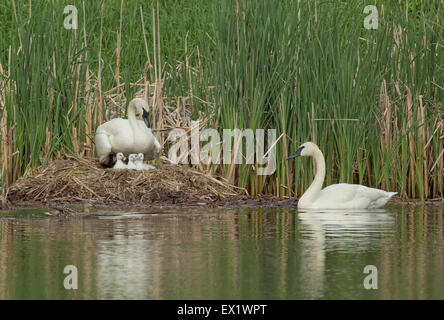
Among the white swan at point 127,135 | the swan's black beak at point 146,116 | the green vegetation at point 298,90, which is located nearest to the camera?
→ the green vegetation at point 298,90

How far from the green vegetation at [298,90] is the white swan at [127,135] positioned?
0.46m

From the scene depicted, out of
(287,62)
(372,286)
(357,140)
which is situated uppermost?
(287,62)

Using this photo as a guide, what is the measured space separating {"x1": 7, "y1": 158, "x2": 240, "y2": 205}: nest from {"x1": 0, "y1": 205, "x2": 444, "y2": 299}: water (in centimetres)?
117

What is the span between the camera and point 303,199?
1169 cm

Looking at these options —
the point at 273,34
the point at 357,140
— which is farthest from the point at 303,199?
the point at 273,34

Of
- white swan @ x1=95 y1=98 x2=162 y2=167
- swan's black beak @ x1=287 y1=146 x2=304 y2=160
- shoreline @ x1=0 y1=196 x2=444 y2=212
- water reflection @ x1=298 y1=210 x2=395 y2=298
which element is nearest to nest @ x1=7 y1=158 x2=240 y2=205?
shoreline @ x1=0 y1=196 x2=444 y2=212

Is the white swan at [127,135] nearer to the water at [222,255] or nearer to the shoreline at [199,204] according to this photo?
the shoreline at [199,204]

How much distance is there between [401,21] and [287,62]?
5.59ft

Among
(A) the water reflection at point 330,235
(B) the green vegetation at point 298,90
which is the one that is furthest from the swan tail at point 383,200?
(B) the green vegetation at point 298,90

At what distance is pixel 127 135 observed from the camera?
13391 millimetres

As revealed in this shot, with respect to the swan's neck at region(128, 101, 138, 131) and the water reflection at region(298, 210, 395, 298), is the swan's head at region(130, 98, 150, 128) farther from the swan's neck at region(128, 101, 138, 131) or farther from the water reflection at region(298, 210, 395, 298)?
the water reflection at region(298, 210, 395, 298)

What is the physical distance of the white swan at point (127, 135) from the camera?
13312 mm

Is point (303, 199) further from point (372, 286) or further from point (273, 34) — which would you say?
point (372, 286)

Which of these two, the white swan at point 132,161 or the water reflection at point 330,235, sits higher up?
the white swan at point 132,161
